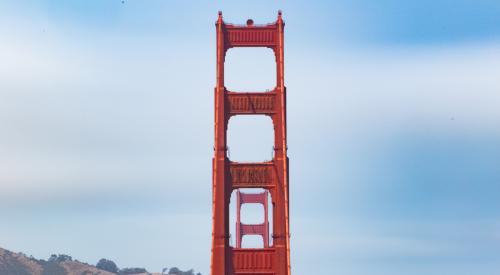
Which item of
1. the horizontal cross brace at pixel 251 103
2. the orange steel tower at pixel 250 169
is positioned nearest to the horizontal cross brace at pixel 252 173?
the orange steel tower at pixel 250 169

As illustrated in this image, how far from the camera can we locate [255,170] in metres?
56.7

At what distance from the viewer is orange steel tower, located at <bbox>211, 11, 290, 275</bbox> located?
2152 inches

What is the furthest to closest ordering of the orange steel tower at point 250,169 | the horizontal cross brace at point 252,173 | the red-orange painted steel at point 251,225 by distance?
the red-orange painted steel at point 251,225 < the horizontal cross brace at point 252,173 < the orange steel tower at point 250,169

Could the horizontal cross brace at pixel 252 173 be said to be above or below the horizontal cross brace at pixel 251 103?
below

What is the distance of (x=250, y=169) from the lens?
56594mm

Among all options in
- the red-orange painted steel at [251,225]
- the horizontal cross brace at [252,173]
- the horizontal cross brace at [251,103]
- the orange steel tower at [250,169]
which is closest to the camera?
the orange steel tower at [250,169]

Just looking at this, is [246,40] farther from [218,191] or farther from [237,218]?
[237,218]

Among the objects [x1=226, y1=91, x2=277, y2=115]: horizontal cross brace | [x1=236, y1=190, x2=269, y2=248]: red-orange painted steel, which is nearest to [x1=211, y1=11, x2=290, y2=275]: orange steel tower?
[x1=226, y1=91, x2=277, y2=115]: horizontal cross brace

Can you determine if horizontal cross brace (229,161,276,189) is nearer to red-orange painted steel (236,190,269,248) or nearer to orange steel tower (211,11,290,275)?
orange steel tower (211,11,290,275)

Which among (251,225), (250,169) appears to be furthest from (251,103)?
(251,225)

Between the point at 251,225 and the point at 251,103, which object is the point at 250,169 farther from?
the point at 251,225

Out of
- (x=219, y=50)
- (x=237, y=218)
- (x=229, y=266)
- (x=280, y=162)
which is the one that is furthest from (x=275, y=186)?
(x=237, y=218)

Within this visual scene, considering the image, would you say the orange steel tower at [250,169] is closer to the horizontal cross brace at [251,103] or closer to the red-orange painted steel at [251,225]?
the horizontal cross brace at [251,103]

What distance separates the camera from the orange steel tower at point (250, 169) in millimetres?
54656
